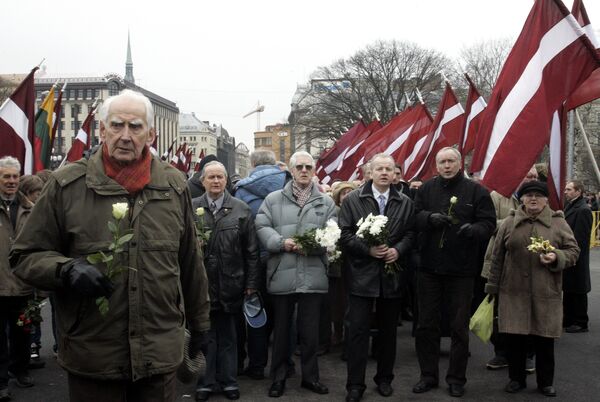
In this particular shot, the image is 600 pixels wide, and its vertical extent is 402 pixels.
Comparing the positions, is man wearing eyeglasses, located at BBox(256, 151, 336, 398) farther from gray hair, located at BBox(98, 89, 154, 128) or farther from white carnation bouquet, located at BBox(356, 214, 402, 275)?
gray hair, located at BBox(98, 89, 154, 128)

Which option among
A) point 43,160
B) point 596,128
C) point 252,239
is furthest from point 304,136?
point 252,239

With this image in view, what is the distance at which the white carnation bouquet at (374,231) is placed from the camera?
529 centimetres

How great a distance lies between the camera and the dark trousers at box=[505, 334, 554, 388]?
559cm

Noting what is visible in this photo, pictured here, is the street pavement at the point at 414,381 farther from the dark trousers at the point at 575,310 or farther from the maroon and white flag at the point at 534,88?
the maroon and white flag at the point at 534,88

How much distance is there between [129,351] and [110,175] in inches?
32.2

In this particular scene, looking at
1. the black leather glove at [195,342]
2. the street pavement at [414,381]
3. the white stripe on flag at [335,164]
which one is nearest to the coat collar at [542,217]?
the street pavement at [414,381]

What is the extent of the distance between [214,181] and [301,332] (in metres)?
1.62

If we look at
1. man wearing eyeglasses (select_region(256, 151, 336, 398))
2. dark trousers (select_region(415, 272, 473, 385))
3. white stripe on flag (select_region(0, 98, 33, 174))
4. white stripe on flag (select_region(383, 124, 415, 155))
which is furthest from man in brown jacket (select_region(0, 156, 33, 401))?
white stripe on flag (select_region(383, 124, 415, 155))

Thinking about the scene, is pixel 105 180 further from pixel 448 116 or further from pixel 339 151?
pixel 339 151

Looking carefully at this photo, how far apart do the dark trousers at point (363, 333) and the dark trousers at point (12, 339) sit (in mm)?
3014

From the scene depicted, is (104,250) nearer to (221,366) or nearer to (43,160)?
(221,366)

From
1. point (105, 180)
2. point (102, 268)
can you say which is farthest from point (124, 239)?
point (105, 180)

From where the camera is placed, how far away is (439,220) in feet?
17.8

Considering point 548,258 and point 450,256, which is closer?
point 548,258
